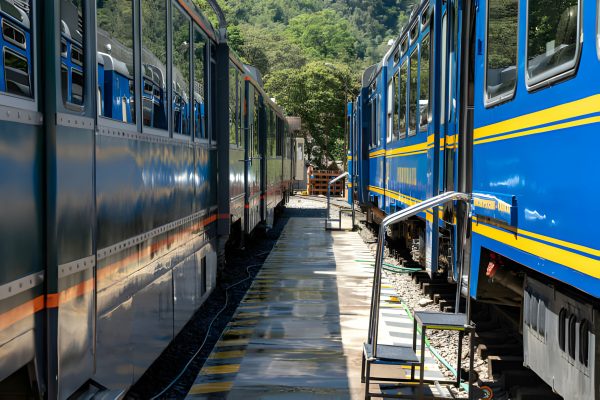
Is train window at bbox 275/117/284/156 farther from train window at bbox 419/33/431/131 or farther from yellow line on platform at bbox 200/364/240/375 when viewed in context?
yellow line on platform at bbox 200/364/240/375

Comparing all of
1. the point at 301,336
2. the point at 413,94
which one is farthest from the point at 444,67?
the point at 301,336

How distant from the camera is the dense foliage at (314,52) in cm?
4956

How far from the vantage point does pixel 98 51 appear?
13.4 ft

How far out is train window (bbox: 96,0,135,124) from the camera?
417cm

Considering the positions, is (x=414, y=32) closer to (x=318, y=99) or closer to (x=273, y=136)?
(x=273, y=136)

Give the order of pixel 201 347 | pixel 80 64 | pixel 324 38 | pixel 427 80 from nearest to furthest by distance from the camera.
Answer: pixel 80 64
pixel 201 347
pixel 427 80
pixel 324 38

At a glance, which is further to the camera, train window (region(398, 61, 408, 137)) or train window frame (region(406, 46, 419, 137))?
train window (region(398, 61, 408, 137))

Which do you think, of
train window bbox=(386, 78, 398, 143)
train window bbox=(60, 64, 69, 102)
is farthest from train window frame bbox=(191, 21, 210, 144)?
train window bbox=(386, 78, 398, 143)

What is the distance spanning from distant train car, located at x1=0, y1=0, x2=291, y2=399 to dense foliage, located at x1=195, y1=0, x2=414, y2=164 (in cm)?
888

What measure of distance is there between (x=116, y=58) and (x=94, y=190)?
1029 millimetres

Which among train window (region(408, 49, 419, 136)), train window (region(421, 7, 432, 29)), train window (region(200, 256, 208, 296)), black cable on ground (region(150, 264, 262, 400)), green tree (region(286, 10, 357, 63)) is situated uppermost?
green tree (region(286, 10, 357, 63))

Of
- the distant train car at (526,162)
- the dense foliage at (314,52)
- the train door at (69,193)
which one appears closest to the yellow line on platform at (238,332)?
the distant train car at (526,162)

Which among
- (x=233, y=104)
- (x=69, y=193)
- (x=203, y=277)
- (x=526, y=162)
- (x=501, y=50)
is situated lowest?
(x=203, y=277)

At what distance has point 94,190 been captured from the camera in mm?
3830
